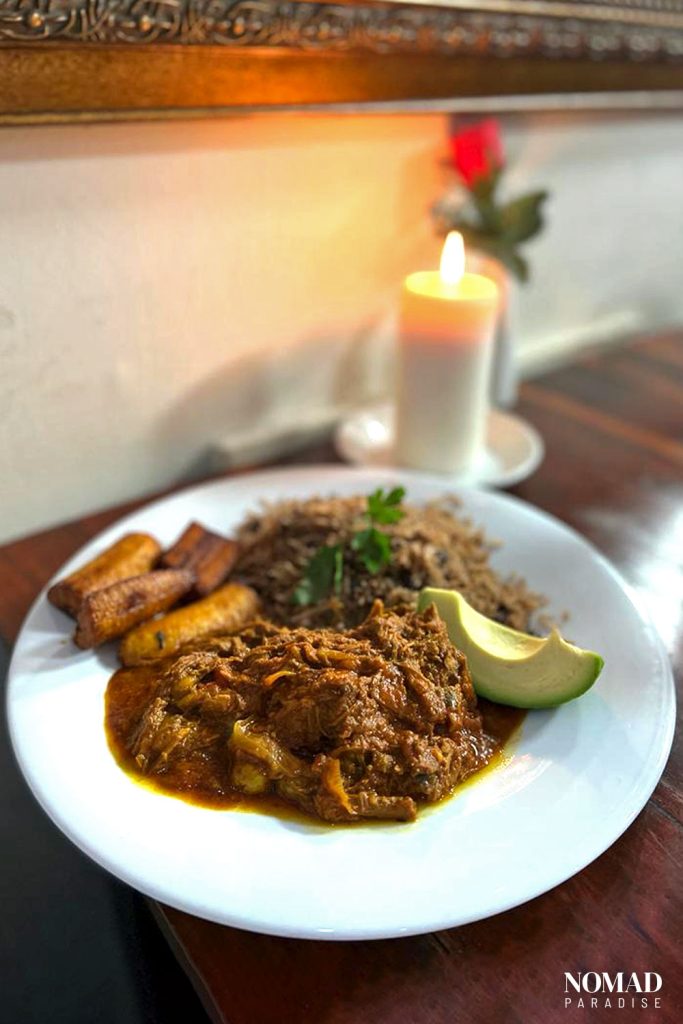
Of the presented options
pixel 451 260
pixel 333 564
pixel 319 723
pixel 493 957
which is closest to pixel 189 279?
pixel 451 260

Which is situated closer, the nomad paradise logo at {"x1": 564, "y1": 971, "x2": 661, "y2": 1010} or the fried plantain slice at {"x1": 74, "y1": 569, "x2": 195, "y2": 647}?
the nomad paradise logo at {"x1": 564, "y1": 971, "x2": 661, "y2": 1010}

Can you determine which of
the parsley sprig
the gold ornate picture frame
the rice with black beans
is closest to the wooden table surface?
the rice with black beans

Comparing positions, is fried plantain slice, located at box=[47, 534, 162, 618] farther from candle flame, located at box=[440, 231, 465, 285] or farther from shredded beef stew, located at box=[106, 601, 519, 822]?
candle flame, located at box=[440, 231, 465, 285]

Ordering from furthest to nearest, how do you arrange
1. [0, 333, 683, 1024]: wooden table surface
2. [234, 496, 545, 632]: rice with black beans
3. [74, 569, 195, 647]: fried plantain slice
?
1. [234, 496, 545, 632]: rice with black beans
2. [74, 569, 195, 647]: fried plantain slice
3. [0, 333, 683, 1024]: wooden table surface

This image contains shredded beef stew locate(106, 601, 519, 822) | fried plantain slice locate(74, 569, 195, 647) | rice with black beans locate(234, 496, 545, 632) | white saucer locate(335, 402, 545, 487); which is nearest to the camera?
shredded beef stew locate(106, 601, 519, 822)

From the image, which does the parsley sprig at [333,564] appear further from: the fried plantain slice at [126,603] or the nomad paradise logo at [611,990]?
the nomad paradise logo at [611,990]

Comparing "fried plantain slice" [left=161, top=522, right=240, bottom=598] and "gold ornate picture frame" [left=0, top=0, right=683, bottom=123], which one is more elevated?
"gold ornate picture frame" [left=0, top=0, right=683, bottom=123]

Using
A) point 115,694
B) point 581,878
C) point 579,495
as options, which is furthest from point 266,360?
point 581,878
